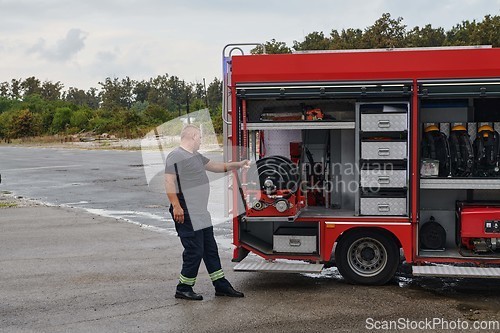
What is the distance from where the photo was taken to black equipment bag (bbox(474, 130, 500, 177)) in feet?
26.0

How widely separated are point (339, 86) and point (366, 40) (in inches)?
1214

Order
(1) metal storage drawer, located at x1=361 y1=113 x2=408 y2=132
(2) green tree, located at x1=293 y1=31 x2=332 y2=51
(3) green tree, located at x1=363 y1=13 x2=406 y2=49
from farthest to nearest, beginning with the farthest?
(2) green tree, located at x1=293 y1=31 x2=332 y2=51 → (3) green tree, located at x1=363 y1=13 x2=406 y2=49 → (1) metal storage drawer, located at x1=361 y1=113 x2=408 y2=132

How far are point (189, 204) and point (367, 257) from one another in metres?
2.16

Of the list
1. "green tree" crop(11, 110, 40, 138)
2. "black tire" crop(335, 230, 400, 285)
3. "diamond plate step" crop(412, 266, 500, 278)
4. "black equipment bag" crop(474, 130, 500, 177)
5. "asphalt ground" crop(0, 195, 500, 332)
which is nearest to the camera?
"asphalt ground" crop(0, 195, 500, 332)

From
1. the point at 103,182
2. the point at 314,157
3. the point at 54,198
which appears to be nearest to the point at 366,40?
the point at 103,182

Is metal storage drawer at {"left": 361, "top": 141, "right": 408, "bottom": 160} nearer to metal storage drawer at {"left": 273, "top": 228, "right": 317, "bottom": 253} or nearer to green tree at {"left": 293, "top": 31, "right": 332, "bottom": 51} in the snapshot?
metal storage drawer at {"left": 273, "top": 228, "right": 317, "bottom": 253}

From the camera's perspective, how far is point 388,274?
8031 millimetres

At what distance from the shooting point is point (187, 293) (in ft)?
25.3

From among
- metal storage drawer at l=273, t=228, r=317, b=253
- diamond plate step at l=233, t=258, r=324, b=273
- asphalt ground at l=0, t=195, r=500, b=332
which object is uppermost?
metal storage drawer at l=273, t=228, r=317, b=253

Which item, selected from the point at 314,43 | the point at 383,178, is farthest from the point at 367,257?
the point at 314,43

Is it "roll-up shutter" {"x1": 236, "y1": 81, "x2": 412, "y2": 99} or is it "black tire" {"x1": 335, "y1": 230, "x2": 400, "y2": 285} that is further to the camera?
"black tire" {"x1": 335, "y1": 230, "x2": 400, "y2": 285}

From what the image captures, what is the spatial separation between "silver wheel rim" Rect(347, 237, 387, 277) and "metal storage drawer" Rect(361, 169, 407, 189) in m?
0.65

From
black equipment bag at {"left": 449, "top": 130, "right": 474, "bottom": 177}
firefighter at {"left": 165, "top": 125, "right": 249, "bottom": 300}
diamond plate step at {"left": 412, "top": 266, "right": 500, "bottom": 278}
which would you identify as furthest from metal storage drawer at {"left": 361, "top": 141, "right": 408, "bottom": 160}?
firefighter at {"left": 165, "top": 125, "right": 249, "bottom": 300}

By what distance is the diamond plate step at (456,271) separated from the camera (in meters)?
7.45
